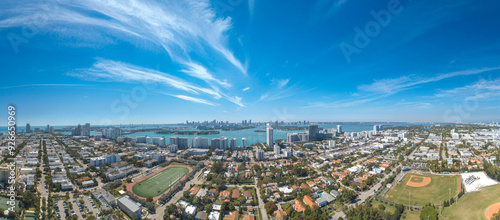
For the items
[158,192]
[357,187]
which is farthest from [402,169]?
[158,192]

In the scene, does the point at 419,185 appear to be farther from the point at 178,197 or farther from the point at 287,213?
the point at 178,197

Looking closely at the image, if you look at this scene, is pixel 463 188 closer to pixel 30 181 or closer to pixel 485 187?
pixel 485 187

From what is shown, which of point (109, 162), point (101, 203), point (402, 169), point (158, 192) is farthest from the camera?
point (109, 162)

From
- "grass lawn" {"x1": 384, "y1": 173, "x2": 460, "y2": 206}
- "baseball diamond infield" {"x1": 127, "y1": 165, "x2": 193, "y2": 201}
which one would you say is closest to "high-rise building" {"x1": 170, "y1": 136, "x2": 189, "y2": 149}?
"baseball diamond infield" {"x1": 127, "y1": 165, "x2": 193, "y2": 201}

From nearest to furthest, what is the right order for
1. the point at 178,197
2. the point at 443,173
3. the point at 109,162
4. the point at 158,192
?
the point at 178,197, the point at 158,192, the point at 443,173, the point at 109,162

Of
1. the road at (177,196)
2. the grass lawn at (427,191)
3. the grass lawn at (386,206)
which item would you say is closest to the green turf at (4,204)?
the road at (177,196)

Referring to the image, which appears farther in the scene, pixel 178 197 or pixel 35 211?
pixel 178 197

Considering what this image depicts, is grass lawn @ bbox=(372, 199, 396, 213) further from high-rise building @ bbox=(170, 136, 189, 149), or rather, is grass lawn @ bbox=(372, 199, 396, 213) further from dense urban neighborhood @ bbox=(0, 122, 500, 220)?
high-rise building @ bbox=(170, 136, 189, 149)
